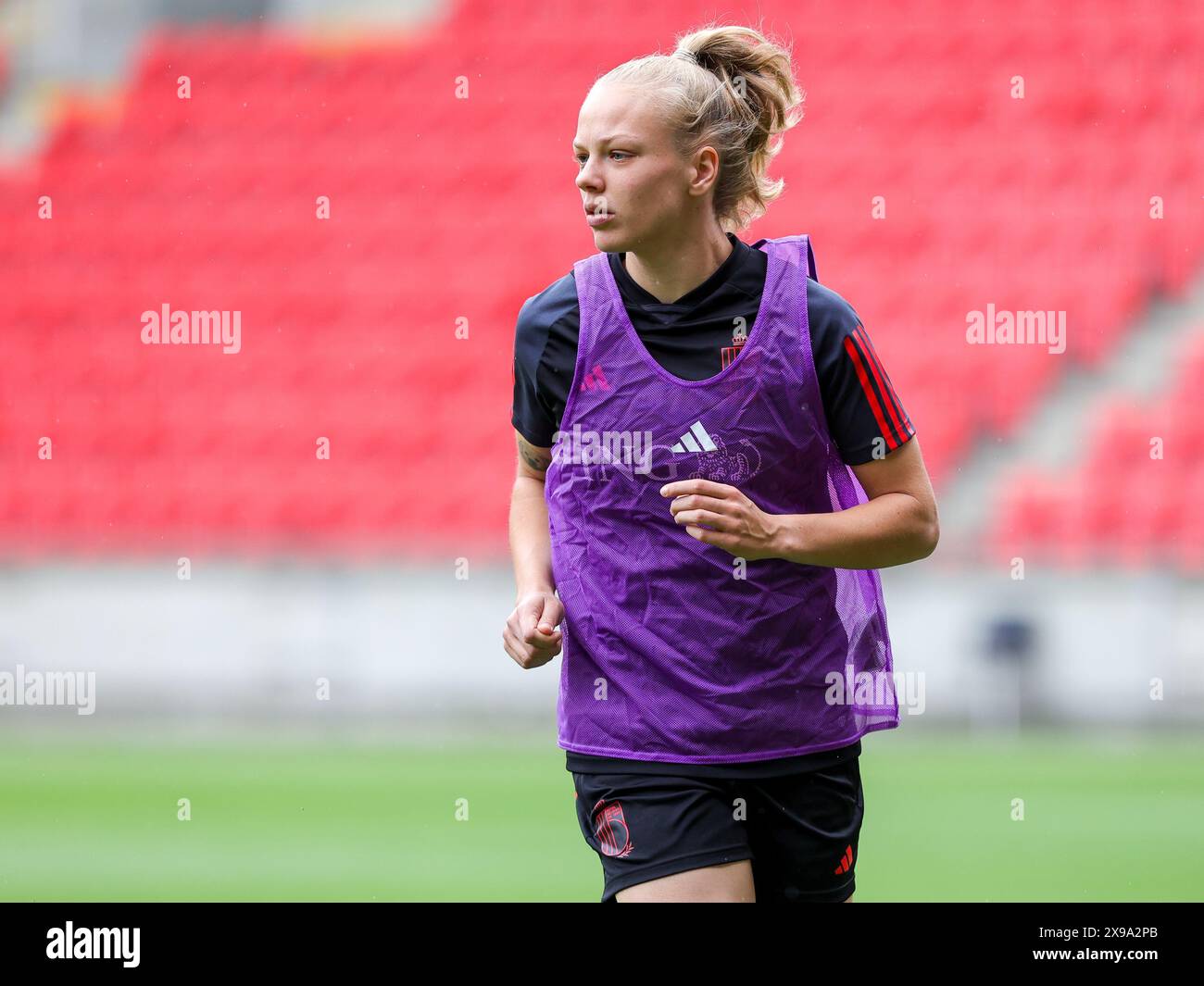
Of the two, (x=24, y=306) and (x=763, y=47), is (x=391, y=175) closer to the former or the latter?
(x=24, y=306)

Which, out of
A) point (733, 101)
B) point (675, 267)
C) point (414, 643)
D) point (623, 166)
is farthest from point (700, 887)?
point (414, 643)

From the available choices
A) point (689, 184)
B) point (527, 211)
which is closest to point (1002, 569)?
point (527, 211)

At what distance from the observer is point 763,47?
9.28 ft

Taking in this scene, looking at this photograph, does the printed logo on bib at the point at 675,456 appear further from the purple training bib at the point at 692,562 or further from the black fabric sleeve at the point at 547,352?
the black fabric sleeve at the point at 547,352

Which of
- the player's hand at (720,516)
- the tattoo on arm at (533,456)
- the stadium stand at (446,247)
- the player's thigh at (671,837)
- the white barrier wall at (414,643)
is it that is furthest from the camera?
the stadium stand at (446,247)

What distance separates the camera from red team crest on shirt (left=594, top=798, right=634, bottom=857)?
2.58 metres

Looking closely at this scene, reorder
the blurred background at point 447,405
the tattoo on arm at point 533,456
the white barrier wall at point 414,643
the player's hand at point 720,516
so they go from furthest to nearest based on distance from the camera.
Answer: the white barrier wall at point 414,643
the blurred background at point 447,405
the tattoo on arm at point 533,456
the player's hand at point 720,516

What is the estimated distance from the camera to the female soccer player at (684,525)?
8.46 ft

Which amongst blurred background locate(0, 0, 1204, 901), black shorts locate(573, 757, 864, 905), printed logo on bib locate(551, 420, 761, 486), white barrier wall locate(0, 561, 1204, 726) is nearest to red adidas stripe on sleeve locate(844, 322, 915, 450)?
printed logo on bib locate(551, 420, 761, 486)

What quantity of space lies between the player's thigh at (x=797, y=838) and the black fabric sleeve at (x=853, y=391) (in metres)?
0.55

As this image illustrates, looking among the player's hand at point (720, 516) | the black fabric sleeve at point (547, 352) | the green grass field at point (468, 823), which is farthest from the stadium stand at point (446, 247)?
the player's hand at point (720, 516)

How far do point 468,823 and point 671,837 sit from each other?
153 inches
